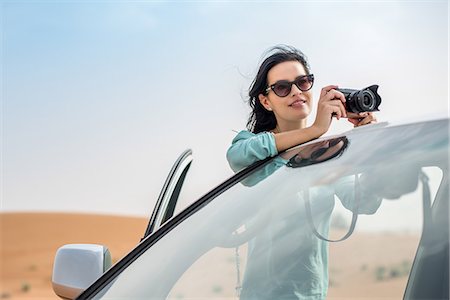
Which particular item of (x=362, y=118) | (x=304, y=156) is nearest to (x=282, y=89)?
(x=362, y=118)

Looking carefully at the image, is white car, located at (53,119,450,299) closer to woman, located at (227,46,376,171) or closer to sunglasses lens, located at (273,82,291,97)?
woman, located at (227,46,376,171)

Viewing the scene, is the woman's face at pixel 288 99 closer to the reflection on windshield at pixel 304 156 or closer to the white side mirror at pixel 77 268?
the reflection on windshield at pixel 304 156

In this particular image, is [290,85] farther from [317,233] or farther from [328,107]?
[317,233]

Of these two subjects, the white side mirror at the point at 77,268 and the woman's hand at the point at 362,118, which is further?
the woman's hand at the point at 362,118

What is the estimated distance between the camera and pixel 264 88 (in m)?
3.33

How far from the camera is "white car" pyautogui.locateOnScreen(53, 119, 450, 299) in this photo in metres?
1.95

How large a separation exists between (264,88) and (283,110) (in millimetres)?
319

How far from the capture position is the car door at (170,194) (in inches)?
128

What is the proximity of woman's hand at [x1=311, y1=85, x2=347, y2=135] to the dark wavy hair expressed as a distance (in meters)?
0.63

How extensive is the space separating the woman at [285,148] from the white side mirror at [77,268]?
22.6 inches

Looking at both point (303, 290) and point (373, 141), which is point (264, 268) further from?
point (373, 141)

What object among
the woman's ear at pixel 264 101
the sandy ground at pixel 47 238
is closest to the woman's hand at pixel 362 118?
the woman's ear at pixel 264 101

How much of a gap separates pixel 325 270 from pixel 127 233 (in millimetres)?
39245

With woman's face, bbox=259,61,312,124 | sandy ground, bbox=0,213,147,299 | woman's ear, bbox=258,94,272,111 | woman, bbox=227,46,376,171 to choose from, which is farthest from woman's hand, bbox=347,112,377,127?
sandy ground, bbox=0,213,147,299
